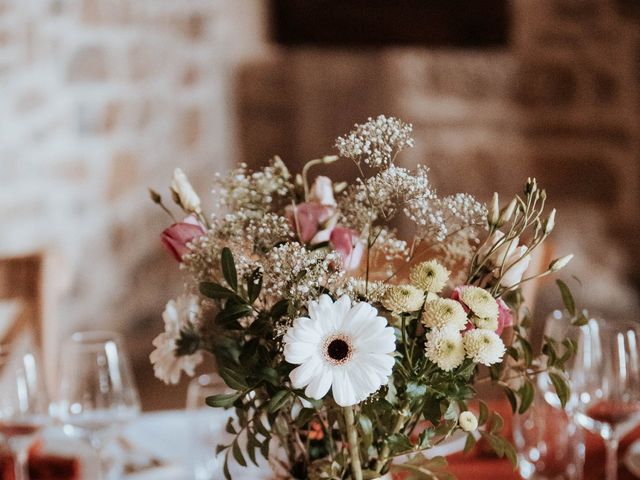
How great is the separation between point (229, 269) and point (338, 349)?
0.42ft

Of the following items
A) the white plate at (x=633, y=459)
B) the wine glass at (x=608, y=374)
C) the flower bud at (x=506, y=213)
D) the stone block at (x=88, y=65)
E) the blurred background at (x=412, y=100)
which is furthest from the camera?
the blurred background at (x=412, y=100)

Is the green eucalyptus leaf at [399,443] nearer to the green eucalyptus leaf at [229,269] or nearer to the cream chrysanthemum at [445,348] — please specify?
the cream chrysanthemum at [445,348]

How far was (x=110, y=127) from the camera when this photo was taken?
3.25 meters

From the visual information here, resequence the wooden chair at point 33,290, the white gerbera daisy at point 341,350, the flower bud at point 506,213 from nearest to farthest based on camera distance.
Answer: the white gerbera daisy at point 341,350, the flower bud at point 506,213, the wooden chair at point 33,290

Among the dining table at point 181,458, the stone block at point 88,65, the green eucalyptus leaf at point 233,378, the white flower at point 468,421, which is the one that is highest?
the stone block at point 88,65

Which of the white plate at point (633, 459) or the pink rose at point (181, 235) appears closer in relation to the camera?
the pink rose at point (181, 235)

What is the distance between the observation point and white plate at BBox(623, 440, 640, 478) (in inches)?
47.3

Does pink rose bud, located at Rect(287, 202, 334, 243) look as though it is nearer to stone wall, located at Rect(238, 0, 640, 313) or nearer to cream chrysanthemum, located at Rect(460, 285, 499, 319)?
cream chrysanthemum, located at Rect(460, 285, 499, 319)

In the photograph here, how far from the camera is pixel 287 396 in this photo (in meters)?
0.75

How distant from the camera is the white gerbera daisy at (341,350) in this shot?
0.70m

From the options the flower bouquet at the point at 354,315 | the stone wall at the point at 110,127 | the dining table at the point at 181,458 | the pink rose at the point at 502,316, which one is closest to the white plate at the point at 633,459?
the dining table at the point at 181,458

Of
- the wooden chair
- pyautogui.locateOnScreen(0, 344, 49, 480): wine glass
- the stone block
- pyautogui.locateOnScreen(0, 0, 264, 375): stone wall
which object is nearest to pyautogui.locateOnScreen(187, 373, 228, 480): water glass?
pyautogui.locateOnScreen(0, 344, 49, 480): wine glass

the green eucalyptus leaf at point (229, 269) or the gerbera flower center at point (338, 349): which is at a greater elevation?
the green eucalyptus leaf at point (229, 269)

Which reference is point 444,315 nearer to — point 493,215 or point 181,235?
point 493,215
